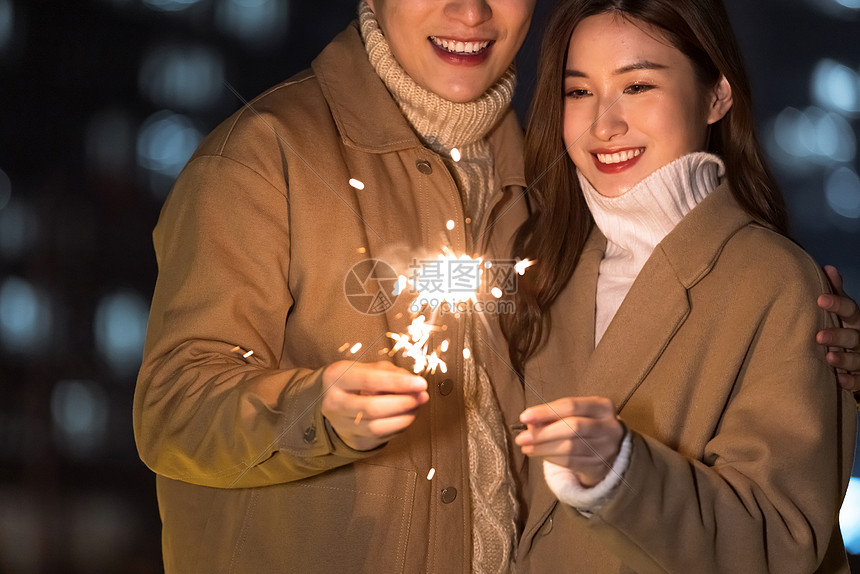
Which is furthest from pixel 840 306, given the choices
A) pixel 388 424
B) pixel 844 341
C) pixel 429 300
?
pixel 388 424

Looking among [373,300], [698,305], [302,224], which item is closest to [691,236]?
[698,305]

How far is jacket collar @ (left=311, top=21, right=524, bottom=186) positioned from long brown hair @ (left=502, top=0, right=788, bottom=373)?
10.9 inches

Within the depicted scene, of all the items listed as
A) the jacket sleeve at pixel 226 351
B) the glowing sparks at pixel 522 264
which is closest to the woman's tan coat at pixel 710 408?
the glowing sparks at pixel 522 264

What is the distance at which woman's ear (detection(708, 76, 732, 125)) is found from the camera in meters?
1.69

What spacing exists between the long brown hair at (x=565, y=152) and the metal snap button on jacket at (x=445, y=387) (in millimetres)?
192

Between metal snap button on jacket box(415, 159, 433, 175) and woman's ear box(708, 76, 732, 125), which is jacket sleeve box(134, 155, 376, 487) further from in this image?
woman's ear box(708, 76, 732, 125)

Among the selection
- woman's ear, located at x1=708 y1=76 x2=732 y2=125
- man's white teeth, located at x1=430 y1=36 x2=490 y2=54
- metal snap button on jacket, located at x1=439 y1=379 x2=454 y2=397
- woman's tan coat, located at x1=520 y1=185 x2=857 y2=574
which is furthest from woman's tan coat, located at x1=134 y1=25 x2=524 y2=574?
woman's ear, located at x1=708 y1=76 x2=732 y2=125

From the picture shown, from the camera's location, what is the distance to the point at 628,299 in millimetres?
1620

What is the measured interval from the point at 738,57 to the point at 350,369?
959mm

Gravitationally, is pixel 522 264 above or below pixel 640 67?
below

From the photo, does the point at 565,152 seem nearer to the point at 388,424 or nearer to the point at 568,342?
the point at 568,342

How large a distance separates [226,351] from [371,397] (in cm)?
34

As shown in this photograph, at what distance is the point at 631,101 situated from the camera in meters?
1.62

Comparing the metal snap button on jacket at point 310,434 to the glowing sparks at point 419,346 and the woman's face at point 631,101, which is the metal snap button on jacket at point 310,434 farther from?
the woman's face at point 631,101
